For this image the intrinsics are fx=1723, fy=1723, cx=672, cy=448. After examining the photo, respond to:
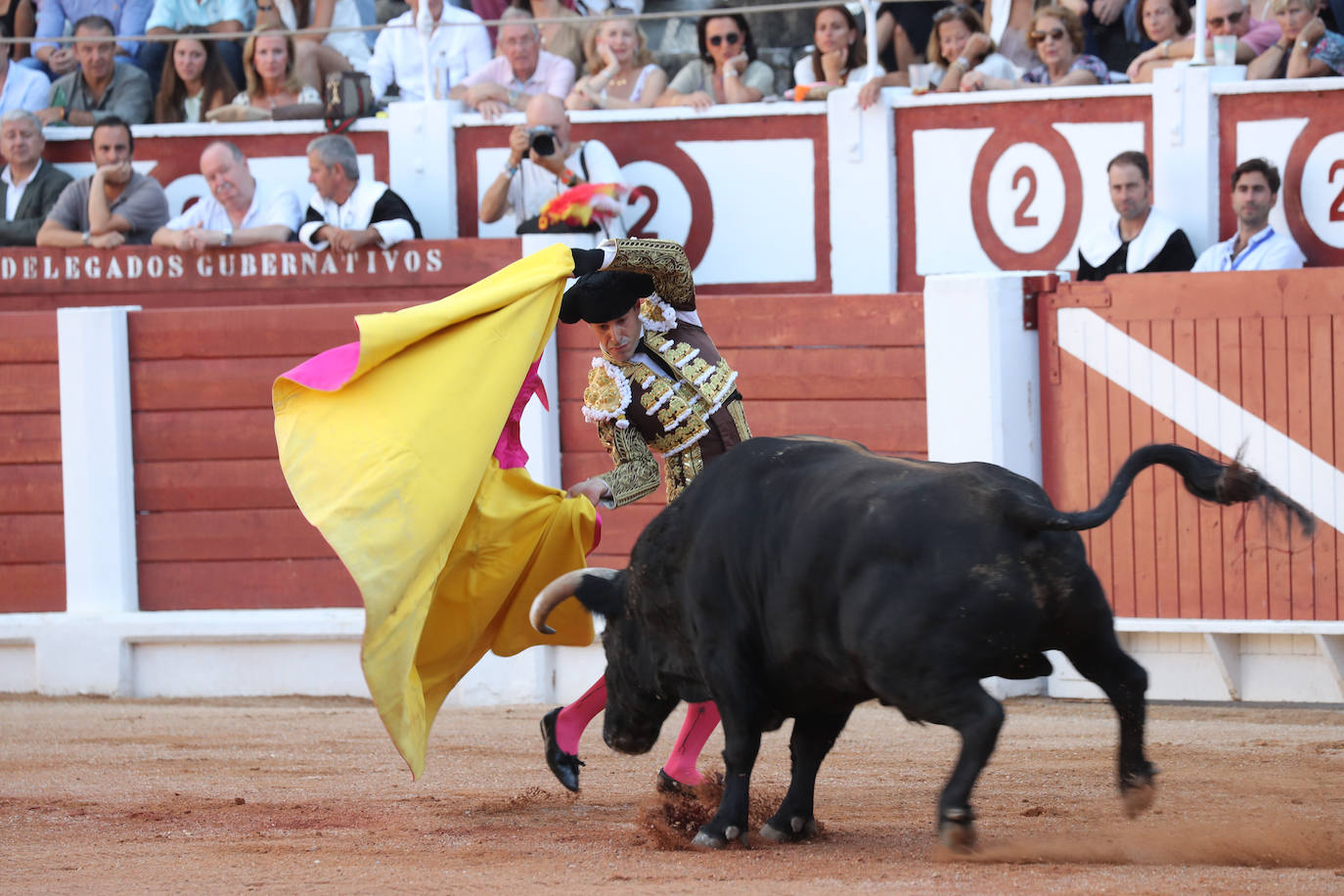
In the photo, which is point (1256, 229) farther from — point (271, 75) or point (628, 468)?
point (271, 75)

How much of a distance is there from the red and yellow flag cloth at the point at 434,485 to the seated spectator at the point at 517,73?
3.74m

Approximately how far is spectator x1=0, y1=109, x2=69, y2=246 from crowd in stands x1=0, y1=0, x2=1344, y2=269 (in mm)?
10

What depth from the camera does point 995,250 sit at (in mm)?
7629

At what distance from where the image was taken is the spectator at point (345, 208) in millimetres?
7426

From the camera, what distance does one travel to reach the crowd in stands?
24.5 feet

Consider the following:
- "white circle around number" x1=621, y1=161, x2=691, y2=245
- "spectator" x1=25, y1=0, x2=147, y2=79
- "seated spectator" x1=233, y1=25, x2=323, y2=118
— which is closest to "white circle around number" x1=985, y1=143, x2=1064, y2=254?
"white circle around number" x1=621, y1=161, x2=691, y2=245

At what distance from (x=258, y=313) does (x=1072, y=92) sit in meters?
3.55

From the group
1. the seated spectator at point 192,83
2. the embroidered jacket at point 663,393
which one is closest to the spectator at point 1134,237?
the embroidered jacket at point 663,393

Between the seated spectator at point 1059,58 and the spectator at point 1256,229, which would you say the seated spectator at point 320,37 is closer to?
the seated spectator at point 1059,58

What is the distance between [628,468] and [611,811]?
89 centimetres

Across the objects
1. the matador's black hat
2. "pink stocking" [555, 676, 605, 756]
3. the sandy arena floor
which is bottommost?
the sandy arena floor

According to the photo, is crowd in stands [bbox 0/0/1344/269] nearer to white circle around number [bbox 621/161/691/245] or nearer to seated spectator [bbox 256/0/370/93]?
seated spectator [bbox 256/0/370/93]

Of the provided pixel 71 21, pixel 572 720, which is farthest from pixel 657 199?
pixel 572 720

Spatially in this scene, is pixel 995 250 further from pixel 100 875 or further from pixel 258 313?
pixel 100 875
